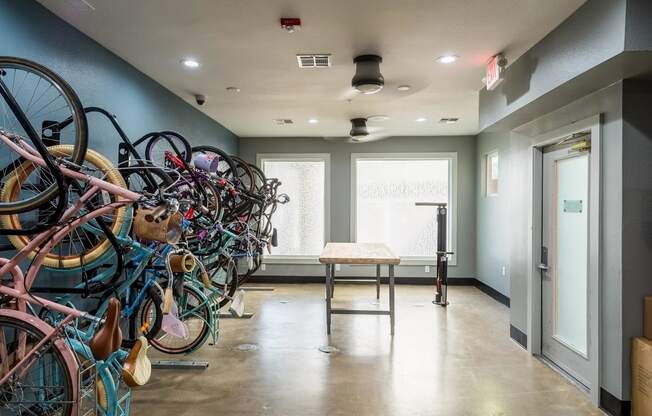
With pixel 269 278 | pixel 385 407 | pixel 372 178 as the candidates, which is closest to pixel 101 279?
pixel 385 407

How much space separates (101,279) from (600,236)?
3327 millimetres

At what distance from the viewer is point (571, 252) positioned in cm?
327

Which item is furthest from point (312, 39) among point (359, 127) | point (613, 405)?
point (613, 405)

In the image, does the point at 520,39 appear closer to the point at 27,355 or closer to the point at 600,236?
the point at 600,236

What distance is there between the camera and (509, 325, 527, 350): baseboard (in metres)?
3.87

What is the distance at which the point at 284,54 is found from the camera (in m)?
3.23

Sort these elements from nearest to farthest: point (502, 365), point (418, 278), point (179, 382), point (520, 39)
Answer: point (520, 39)
point (179, 382)
point (502, 365)
point (418, 278)

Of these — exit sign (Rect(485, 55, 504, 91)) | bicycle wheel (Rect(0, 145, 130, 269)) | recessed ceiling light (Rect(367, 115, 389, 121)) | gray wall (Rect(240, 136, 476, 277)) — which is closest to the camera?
bicycle wheel (Rect(0, 145, 130, 269))

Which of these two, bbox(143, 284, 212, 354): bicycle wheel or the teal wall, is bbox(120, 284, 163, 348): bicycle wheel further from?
the teal wall

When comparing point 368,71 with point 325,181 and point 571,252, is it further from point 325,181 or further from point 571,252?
point 325,181

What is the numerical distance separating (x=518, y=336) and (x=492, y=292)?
2232 millimetres

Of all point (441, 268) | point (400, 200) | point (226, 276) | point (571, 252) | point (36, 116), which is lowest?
point (441, 268)

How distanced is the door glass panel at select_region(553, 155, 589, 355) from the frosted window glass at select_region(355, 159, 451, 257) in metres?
3.64

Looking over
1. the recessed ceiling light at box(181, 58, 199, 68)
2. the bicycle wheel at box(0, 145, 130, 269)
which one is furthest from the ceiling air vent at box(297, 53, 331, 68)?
the bicycle wheel at box(0, 145, 130, 269)
